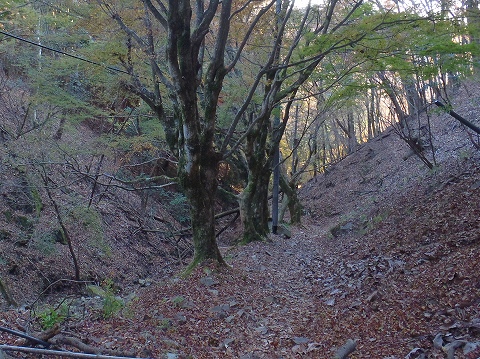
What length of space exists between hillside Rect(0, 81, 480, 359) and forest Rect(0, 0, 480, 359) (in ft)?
0.12

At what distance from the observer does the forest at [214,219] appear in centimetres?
554

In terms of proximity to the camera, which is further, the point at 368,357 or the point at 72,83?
the point at 72,83

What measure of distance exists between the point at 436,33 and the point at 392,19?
932mm

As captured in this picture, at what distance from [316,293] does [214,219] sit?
2.55 m

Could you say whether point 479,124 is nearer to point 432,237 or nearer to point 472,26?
point 472,26

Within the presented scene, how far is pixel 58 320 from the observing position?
215 inches

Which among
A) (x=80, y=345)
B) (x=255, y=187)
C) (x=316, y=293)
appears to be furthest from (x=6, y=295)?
(x=255, y=187)

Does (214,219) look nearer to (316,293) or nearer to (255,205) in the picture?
(316,293)

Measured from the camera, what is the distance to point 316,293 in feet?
27.8

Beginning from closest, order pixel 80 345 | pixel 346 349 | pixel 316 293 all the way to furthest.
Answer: pixel 80 345, pixel 346 349, pixel 316 293

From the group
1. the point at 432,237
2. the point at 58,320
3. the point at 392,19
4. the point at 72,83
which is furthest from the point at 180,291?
the point at 72,83

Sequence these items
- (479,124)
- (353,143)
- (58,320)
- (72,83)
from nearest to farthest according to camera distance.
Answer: (58,320) < (479,124) < (72,83) < (353,143)

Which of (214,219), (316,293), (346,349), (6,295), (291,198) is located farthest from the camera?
(291,198)

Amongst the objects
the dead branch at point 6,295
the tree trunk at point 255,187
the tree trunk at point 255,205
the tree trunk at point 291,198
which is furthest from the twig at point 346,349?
the tree trunk at point 291,198
